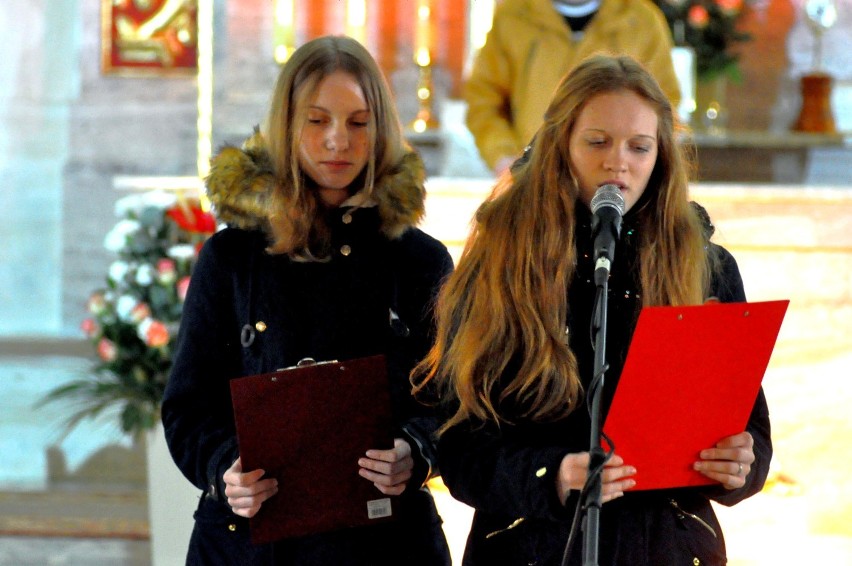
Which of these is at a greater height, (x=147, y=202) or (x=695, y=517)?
(x=147, y=202)

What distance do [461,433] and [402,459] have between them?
169 mm

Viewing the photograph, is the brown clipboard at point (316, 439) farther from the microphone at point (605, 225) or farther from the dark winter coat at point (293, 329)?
the microphone at point (605, 225)

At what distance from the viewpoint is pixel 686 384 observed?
1892 millimetres

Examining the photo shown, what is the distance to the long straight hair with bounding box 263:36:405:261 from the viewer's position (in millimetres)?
2432

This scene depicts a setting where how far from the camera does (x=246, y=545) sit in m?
2.37

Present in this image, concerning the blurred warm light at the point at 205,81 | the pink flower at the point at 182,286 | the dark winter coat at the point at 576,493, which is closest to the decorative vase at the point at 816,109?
the blurred warm light at the point at 205,81

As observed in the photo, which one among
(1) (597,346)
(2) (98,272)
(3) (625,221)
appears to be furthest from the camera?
(2) (98,272)

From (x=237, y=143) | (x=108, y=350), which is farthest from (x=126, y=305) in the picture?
(x=237, y=143)

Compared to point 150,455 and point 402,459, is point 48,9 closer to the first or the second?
point 150,455

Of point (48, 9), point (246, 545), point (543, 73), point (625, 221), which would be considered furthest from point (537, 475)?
point (48, 9)

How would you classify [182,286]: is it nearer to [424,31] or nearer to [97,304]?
[97,304]

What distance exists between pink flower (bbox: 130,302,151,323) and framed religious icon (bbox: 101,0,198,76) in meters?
2.50

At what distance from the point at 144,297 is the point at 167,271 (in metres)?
0.16

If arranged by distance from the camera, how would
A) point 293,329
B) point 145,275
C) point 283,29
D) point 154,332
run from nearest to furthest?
point 293,329 < point 154,332 < point 145,275 < point 283,29
